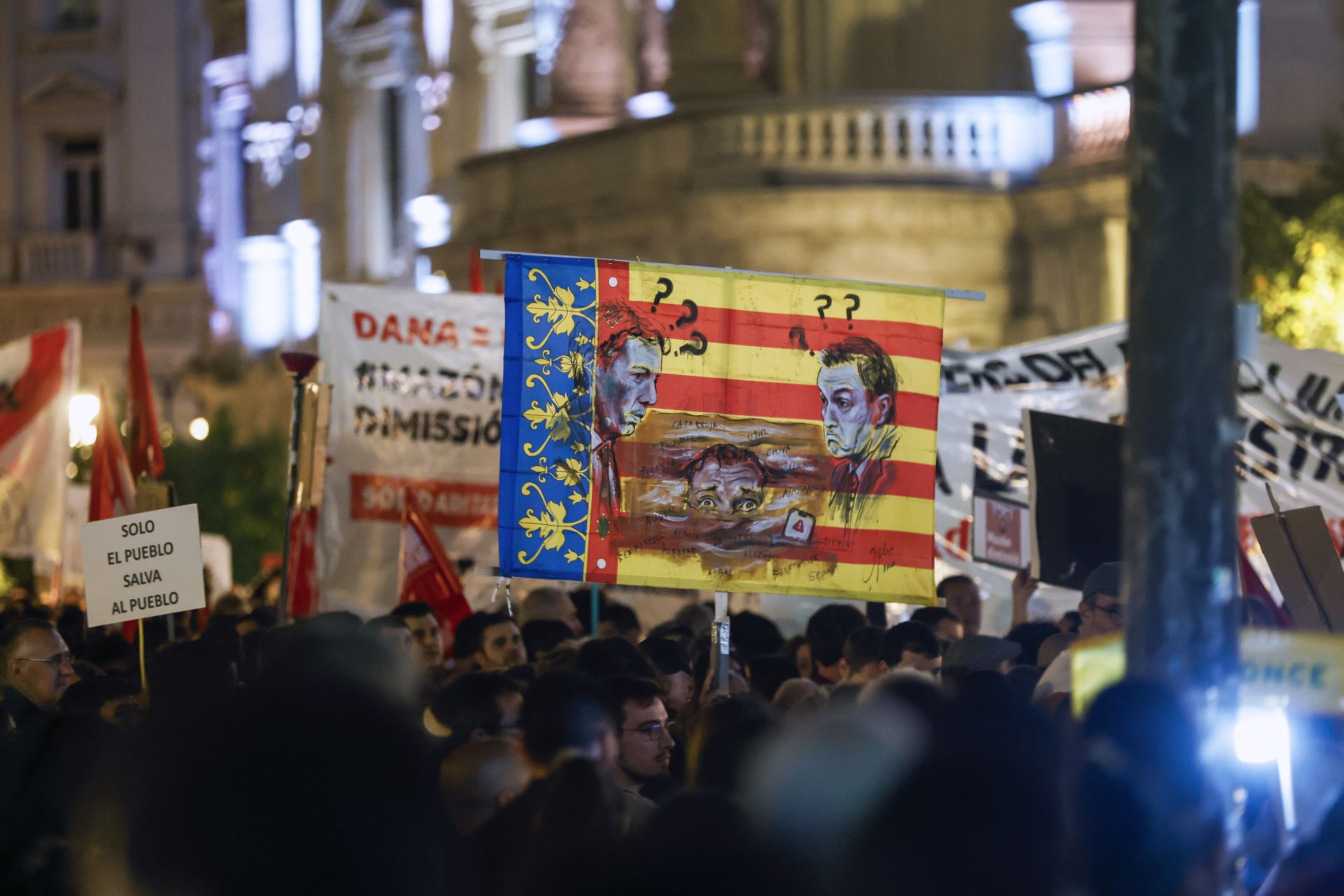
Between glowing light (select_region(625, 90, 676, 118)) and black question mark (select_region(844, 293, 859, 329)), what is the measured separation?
10663 millimetres

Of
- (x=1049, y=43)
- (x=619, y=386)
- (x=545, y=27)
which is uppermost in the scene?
(x=545, y=27)

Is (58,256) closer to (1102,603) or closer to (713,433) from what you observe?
(713,433)

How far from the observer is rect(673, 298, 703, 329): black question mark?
24.3ft

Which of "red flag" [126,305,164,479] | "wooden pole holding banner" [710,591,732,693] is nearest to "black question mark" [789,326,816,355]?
"wooden pole holding banner" [710,591,732,693]

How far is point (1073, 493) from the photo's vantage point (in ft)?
27.5

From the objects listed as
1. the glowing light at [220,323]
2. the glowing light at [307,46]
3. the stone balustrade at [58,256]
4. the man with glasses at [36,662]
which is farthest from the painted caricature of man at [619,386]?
the stone balustrade at [58,256]

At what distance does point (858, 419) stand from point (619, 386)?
2.83 ft

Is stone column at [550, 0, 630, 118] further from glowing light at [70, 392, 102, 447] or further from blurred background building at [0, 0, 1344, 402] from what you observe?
glowing light at [70, 392, 102, 447]

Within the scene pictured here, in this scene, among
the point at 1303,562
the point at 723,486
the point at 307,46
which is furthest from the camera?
the point at 307,46

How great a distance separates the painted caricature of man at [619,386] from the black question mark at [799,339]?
0.46 m

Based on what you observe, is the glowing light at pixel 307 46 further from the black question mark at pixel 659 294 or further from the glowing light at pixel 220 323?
the black question mark at pixel 659 294

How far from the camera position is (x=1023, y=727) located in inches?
166

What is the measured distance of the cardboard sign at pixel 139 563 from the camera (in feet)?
27.0

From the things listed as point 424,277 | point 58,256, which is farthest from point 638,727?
point 58,256
